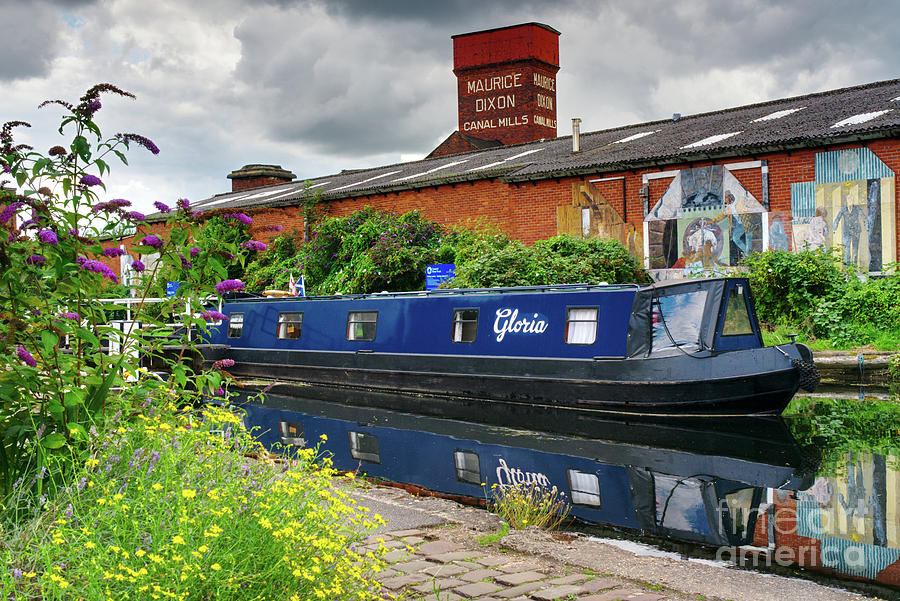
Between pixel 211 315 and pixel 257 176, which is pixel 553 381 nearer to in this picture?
pixel 211 315

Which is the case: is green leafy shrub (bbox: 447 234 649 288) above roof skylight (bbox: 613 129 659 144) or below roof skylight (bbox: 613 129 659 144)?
below

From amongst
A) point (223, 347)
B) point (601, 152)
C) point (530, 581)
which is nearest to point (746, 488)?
point (530, 581)

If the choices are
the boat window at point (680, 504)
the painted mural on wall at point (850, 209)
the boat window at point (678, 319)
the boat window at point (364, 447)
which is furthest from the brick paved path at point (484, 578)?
the painted mural on wall at point (850, 209)

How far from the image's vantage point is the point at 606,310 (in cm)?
1195

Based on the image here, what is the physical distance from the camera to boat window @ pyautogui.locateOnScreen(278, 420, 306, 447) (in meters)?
9.43

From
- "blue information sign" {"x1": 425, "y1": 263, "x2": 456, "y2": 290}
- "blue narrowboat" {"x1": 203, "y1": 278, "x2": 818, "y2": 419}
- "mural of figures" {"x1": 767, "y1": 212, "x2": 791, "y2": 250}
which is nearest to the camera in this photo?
"blue narrowboat" {"x1": 203, "y1": 278, "x2": 818, "y2": 419}

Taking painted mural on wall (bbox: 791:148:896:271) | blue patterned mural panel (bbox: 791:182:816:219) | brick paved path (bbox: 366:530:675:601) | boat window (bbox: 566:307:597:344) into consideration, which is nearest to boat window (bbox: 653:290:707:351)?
boat window (bbox: 566:307:597:344)

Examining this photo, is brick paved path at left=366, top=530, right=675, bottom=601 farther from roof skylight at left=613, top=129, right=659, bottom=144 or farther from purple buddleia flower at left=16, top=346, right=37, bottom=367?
roof skylight at left=613, top=129, right=659, bottom=144

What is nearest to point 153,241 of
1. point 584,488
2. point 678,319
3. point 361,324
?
point 584,488

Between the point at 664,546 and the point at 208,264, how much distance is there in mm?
3117

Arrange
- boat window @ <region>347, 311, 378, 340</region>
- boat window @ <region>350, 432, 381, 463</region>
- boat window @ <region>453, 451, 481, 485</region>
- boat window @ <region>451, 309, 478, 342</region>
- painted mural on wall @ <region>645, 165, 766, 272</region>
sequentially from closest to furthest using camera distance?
1. boat window @ <region>453, 451, 481, 485</region>
2. boat window @ <region>350, 432, 381, 463</region>
3. boat window @ <region>451, 309, 478, 342</region>
4. boat window @ <region>347, 311, 378, 340</region>
5. painted mural on wall @ <region>645, 165, 766, 272</region>

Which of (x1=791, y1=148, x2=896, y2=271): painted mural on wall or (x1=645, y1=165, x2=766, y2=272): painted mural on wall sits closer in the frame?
(x1=791, y1=148, x2=896, y2=271): painted mural on wall

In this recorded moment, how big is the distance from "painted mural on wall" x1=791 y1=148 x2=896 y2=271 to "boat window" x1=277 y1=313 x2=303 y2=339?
9648 millimetres

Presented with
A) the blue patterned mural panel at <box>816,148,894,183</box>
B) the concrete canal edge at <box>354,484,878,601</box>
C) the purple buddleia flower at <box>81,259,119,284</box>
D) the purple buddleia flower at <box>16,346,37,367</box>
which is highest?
the blue patterned mural panel at <box>816,148,894,183</box>
